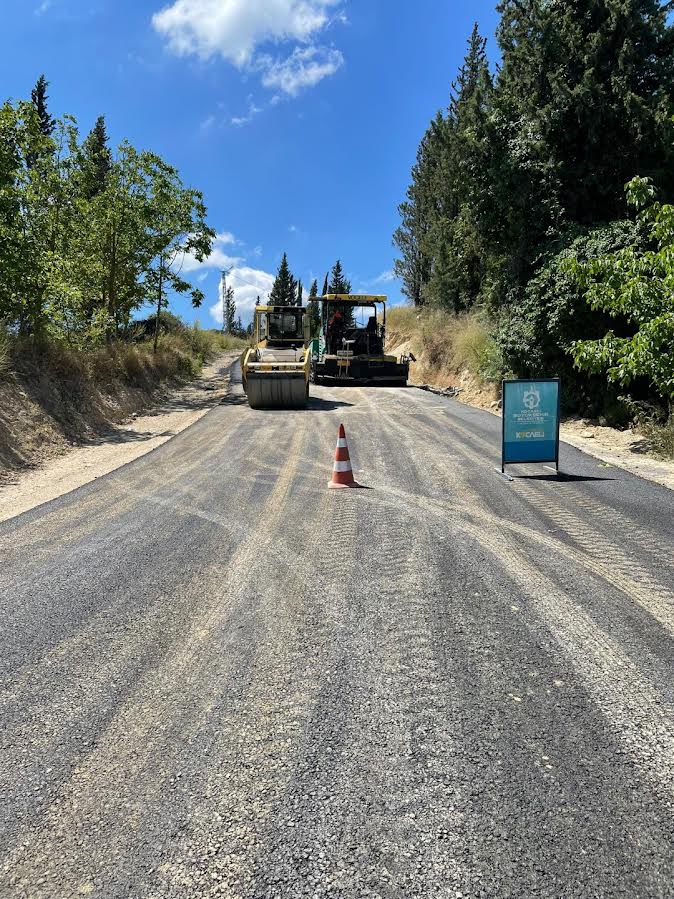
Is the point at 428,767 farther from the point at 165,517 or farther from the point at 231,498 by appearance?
the point at 231,498

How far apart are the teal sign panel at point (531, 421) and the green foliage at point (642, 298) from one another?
1756 millimetres

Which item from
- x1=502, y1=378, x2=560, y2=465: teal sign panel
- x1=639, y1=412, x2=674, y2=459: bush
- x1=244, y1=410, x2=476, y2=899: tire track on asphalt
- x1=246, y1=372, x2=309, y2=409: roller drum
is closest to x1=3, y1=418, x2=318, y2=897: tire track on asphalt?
x1=244, y1=410, x2=476, y2=899: tire track on asphalt

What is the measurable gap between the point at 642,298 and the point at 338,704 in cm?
803

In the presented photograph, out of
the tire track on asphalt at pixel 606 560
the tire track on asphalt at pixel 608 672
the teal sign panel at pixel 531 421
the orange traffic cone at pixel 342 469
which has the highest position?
the teal sign panel at pixel 531 421

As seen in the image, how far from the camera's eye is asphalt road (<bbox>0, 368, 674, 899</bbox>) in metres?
1.86

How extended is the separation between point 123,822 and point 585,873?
1.58 metres

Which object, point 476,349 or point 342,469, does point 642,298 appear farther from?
point 476,349

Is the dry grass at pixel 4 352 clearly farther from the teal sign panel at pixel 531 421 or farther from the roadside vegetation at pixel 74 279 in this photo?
the teal sign panel at pixel 531 421

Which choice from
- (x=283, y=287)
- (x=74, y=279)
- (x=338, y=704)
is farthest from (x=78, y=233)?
(x=283, y=287)

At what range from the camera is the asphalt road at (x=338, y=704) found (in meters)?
1.86

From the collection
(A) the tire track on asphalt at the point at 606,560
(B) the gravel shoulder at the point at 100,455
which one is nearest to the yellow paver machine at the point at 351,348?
(B) the gravel shoulder at the point at 100,455

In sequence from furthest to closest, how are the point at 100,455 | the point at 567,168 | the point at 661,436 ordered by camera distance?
the point at 567,168, the point at 100,455, the point at 661,436

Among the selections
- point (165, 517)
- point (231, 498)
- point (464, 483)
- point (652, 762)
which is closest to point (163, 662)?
point (652, 762)

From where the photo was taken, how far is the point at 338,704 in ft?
8.82
